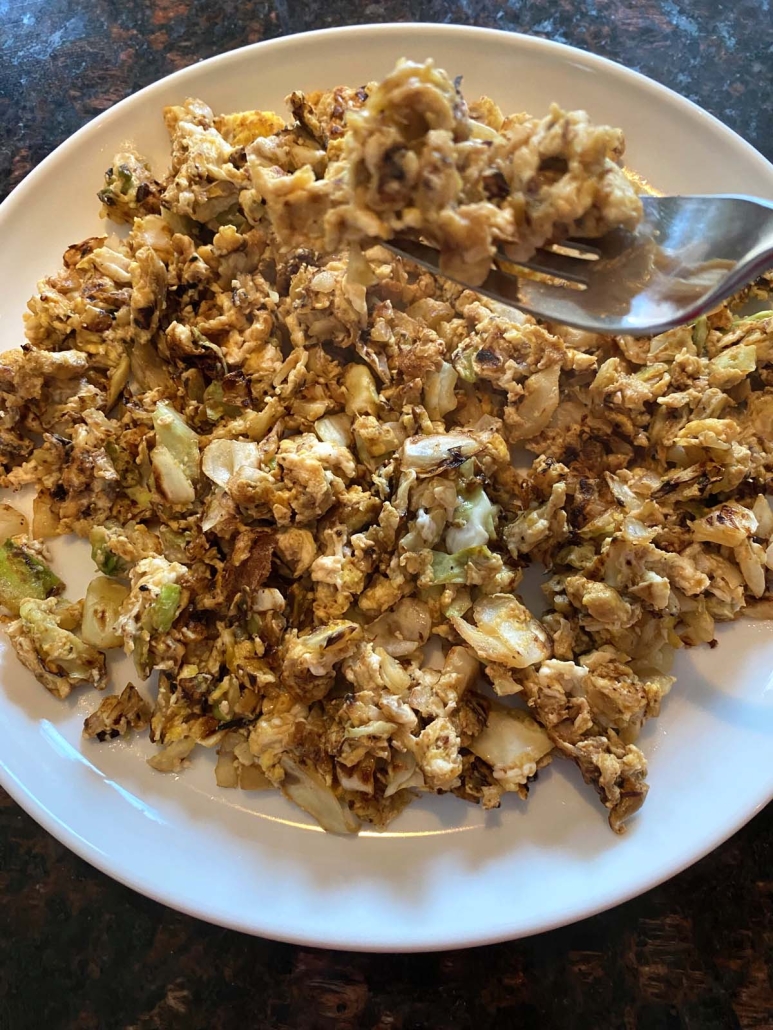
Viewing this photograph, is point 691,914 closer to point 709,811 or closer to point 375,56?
point 709,811

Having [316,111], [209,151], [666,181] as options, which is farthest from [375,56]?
[666,181]

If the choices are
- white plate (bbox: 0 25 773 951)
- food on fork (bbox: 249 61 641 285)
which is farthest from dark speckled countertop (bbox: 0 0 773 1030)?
food on fork (bbox: 249 61 641 285)

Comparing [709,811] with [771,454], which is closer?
[709,811]

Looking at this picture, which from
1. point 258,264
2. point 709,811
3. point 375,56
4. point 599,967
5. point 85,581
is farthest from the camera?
point 375,56

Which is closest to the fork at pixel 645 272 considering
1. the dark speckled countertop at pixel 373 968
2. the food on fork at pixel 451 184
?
the food on fork at pixel 451 184

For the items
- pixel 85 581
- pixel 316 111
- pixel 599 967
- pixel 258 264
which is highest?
pixel 316 111
